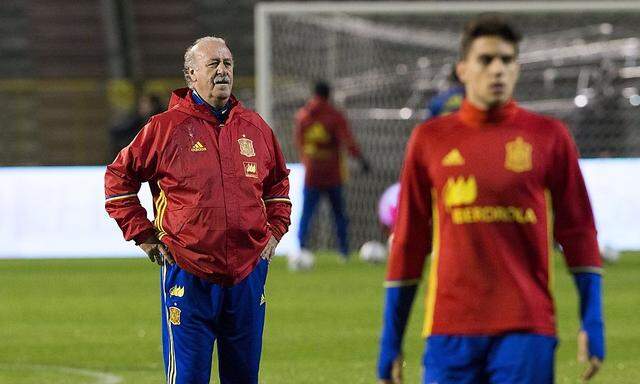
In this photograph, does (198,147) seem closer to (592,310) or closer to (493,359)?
(493,359)

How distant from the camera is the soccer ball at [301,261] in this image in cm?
1777

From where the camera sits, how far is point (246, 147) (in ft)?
20.4

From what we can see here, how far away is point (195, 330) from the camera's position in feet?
19.7

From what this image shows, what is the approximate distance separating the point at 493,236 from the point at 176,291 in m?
1.93

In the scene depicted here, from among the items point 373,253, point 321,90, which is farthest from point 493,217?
point 373,253

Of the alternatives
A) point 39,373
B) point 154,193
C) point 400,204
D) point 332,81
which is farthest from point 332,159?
point 400,204

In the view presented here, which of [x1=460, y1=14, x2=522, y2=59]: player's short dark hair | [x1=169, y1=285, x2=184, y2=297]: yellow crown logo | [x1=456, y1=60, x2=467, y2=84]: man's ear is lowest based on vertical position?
[x1=169, y1=285, x2=184, y2=297]: yellow crown logo

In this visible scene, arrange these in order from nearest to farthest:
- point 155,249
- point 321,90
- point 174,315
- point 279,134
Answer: point 174,315, point 155,249, point 321,90, point 279,134

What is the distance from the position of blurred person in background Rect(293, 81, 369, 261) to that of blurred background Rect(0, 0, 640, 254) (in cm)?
74

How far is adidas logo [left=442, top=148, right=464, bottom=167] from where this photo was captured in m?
4.56

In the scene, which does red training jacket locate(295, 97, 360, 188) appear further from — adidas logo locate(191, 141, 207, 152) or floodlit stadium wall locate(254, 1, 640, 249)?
adidas logo locate(191, 141, 207, 152)

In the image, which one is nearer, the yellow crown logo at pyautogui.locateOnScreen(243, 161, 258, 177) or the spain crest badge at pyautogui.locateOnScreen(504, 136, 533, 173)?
the spain crest badge at pyautogui.locateOnScreen(504, 136, 533, 173)

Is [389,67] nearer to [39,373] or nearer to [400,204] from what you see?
A: [39,373]

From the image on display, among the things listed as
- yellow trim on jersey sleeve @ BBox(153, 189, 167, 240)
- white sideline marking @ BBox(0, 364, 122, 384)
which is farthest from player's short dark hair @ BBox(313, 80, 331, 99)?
yellow trim on jersey sleeve @ BBox(153, 189, 167, 240)
